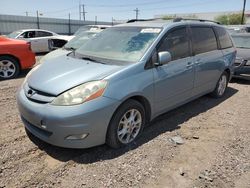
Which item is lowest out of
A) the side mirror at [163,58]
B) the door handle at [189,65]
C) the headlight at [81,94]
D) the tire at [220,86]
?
the tire at [220,86]

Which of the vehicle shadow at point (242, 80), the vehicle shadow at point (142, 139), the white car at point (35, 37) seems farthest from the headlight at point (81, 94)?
the white car at point (35, 37)

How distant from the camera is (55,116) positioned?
10.0 ft

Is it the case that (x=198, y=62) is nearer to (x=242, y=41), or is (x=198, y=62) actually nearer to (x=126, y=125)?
(x=126, y=125)

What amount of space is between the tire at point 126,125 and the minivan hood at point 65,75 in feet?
1.70

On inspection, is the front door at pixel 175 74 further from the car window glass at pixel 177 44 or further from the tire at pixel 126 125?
the tire at pixel 126 125

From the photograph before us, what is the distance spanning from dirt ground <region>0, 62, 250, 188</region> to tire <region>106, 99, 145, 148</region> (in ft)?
0.40

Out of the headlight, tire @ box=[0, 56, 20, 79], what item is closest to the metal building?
tire @ box=[0, 56, 20, 79]

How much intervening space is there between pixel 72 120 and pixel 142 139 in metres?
1.30

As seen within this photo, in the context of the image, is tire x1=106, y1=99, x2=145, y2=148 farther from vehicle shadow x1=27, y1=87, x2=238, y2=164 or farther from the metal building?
the metal building

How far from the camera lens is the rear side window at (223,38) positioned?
589cm

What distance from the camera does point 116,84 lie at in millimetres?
3357

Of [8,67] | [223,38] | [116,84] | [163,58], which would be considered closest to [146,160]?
[116,84]

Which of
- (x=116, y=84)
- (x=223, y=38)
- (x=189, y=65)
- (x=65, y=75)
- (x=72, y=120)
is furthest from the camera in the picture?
(x=223, y=38)

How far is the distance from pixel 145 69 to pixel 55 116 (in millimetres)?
1424
